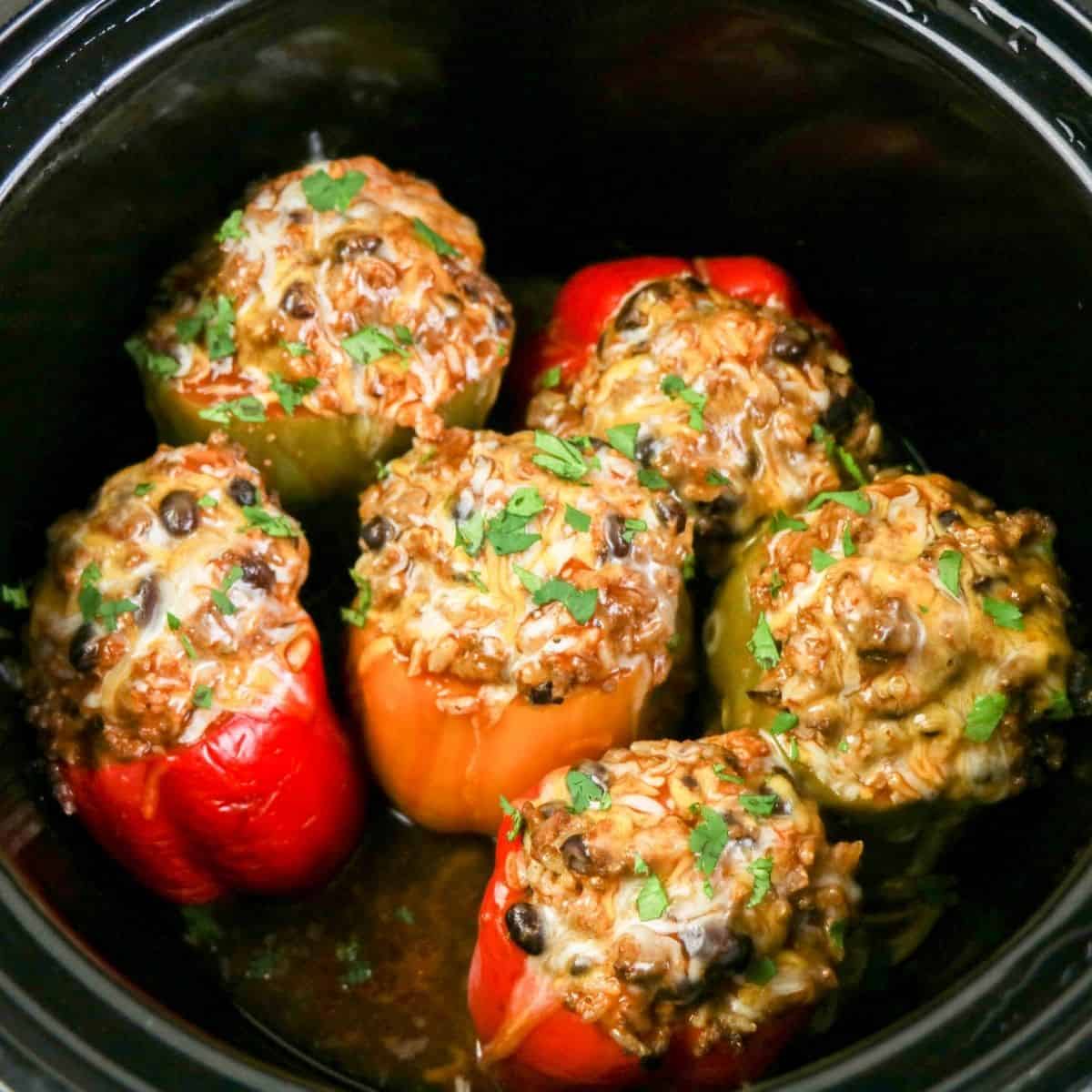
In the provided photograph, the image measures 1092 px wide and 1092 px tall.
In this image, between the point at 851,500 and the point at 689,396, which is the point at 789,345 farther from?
the point at 851,500

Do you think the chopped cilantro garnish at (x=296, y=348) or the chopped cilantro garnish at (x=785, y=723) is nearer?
the chopped cilantro garnish at (x=785, y=723)

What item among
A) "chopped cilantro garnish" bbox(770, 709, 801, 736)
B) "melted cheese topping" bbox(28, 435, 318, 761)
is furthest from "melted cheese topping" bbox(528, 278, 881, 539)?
"melted cheese topping" bbox(28, 435, 318, 761)

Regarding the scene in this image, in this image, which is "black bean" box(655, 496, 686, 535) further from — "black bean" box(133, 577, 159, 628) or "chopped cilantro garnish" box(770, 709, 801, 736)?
"black bean" box(133, 577, 159, 628)

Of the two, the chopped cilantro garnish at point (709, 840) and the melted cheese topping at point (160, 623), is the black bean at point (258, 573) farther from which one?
the chopped cilantro garnish at point (709, 840)

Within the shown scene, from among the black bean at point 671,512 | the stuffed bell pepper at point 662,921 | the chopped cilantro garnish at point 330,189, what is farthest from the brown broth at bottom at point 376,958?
the chopped cilantro garnish at point 330,189

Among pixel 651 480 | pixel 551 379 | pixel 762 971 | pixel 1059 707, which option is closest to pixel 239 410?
pixel 551 379

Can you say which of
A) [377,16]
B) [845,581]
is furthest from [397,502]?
[377,16]
